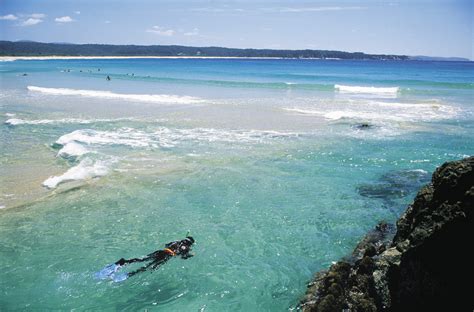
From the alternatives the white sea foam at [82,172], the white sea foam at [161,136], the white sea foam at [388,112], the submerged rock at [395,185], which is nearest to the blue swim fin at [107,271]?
the white sea foam at [82,172]

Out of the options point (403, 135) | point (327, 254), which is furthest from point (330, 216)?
point (403, 135)

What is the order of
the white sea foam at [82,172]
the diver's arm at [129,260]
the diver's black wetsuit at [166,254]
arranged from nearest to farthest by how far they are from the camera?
the diver's arm at [129,260] → the diver's black wetsuit at [166,254] → the white sea foam at [82,172]

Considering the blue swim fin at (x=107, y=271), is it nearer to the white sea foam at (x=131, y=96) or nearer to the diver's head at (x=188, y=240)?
the diver's head at (x=188, y=240)

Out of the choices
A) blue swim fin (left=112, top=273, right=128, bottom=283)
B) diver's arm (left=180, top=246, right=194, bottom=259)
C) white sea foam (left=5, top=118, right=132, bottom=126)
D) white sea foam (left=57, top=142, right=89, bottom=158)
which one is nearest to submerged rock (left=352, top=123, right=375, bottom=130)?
white sea foam (left=5, top=118, right=132, bottom=126)

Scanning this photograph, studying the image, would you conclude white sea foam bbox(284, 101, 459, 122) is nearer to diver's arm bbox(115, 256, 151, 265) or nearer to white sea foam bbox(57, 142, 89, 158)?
white sea foam bbox(57, 142, 89, 158)

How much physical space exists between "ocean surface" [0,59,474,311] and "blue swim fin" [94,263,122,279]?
18cm

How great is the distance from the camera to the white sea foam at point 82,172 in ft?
46.7

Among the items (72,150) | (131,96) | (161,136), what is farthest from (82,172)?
(131,96)

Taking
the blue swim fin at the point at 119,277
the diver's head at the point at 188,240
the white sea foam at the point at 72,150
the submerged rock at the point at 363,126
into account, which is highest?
the submerged rock at the point at 363,126

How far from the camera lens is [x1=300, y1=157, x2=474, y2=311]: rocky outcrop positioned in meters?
5.75

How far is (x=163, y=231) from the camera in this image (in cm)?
1088

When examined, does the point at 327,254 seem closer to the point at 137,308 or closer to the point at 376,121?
the point at 137,308

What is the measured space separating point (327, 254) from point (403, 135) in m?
15.0

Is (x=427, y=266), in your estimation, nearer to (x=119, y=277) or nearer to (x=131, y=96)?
(x=119, y=277)
